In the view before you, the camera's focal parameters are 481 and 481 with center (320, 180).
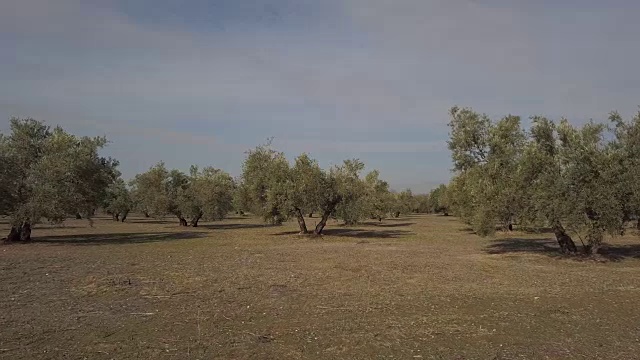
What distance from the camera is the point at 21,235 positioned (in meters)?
37.7

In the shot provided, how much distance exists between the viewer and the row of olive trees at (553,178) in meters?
23.3

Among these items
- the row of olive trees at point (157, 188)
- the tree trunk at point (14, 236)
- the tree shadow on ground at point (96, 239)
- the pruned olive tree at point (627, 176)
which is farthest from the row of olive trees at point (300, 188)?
the pruned olive tree at point (627, 176)

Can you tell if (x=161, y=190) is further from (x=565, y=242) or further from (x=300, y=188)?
(x=565, y=242)

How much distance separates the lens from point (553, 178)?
24328 mm

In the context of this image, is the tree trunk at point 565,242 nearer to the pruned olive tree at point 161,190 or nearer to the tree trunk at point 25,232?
the tree trunk at point 25,232

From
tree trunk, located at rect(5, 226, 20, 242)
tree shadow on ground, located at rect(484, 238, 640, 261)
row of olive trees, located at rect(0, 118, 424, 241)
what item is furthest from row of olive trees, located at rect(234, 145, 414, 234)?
tree trunk, located at rect(5, 226, 20, 242)

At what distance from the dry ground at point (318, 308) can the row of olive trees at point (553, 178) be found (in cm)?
236

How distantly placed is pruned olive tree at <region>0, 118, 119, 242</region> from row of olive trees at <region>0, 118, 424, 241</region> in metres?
0.06

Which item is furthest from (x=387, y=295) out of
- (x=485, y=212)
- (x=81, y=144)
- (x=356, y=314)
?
(x=81, y=144)

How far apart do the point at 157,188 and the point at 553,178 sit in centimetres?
5758

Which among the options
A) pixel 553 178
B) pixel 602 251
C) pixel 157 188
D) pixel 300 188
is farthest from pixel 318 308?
pixel 157 188

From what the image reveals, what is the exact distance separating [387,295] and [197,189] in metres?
53.8

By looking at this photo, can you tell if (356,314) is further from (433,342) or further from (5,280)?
(5,280)

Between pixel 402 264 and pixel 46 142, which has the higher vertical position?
pixel 46 142
